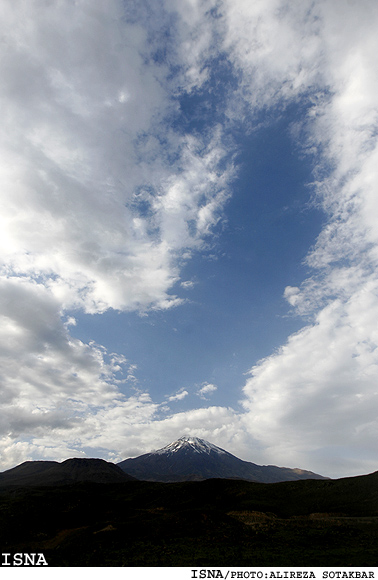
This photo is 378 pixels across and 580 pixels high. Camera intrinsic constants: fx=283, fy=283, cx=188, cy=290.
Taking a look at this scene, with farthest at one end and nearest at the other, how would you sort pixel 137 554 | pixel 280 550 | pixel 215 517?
pixel 215 517, pixel 137 554, pixel 280 550

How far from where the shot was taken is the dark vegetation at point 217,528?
37.7 meters

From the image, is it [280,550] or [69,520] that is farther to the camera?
[69,520]

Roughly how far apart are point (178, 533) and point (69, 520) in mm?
47506

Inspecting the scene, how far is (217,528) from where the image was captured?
55000mm

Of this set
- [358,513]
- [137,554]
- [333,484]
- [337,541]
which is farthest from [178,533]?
[333,484]

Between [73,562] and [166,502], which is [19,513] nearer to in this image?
[166,502]

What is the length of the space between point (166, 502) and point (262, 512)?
3917cm

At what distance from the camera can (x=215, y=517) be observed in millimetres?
62781

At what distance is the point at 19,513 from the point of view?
7975cm

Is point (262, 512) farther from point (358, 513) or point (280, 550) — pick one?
point (280, 550)

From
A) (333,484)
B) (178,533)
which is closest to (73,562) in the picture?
(178,533)

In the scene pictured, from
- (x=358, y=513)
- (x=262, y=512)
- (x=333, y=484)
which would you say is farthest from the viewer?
(x=333, y=484)

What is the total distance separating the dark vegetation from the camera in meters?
37.7

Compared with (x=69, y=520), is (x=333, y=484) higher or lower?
higher
